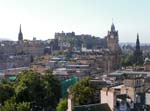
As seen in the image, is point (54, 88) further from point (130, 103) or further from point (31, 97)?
point (130, 103)

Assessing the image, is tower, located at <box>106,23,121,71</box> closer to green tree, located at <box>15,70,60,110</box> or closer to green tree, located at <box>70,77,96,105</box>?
green tree, located at <box>15,70,60,110</box>

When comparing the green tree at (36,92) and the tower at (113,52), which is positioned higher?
the tower at (113,52)

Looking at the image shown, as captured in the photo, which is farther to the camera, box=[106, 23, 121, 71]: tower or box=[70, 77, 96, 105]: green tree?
box=[106, 23, 121, 71]: tower

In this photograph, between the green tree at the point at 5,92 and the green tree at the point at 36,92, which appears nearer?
the green tree at the point at 5,92

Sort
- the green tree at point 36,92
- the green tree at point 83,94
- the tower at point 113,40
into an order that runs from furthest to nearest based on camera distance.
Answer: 1. the tower at point 113,40
2. the green tree at point 36,92
3. the green tree at point 83,94

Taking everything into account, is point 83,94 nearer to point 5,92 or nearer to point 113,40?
point 5,92

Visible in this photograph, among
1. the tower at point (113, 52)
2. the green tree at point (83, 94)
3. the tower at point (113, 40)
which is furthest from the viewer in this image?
the tower at point (113, 40)

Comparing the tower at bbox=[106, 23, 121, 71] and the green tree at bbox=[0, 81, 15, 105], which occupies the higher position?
the tower at bbox=[106, 23, 121, 71]

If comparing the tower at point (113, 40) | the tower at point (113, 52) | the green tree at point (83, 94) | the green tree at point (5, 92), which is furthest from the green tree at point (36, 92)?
the tower at point (113, 40)

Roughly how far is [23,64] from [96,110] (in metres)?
104

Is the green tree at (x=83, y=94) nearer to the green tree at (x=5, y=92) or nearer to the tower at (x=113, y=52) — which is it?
the green tree at (x=5, y=92)

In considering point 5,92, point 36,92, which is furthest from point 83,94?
point 5,92

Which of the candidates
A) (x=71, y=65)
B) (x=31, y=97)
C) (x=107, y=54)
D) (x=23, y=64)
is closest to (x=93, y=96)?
(x=31, y=97)

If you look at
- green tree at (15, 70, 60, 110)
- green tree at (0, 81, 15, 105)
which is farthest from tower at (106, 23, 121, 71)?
green tree at (0, 81, 15, 105)
